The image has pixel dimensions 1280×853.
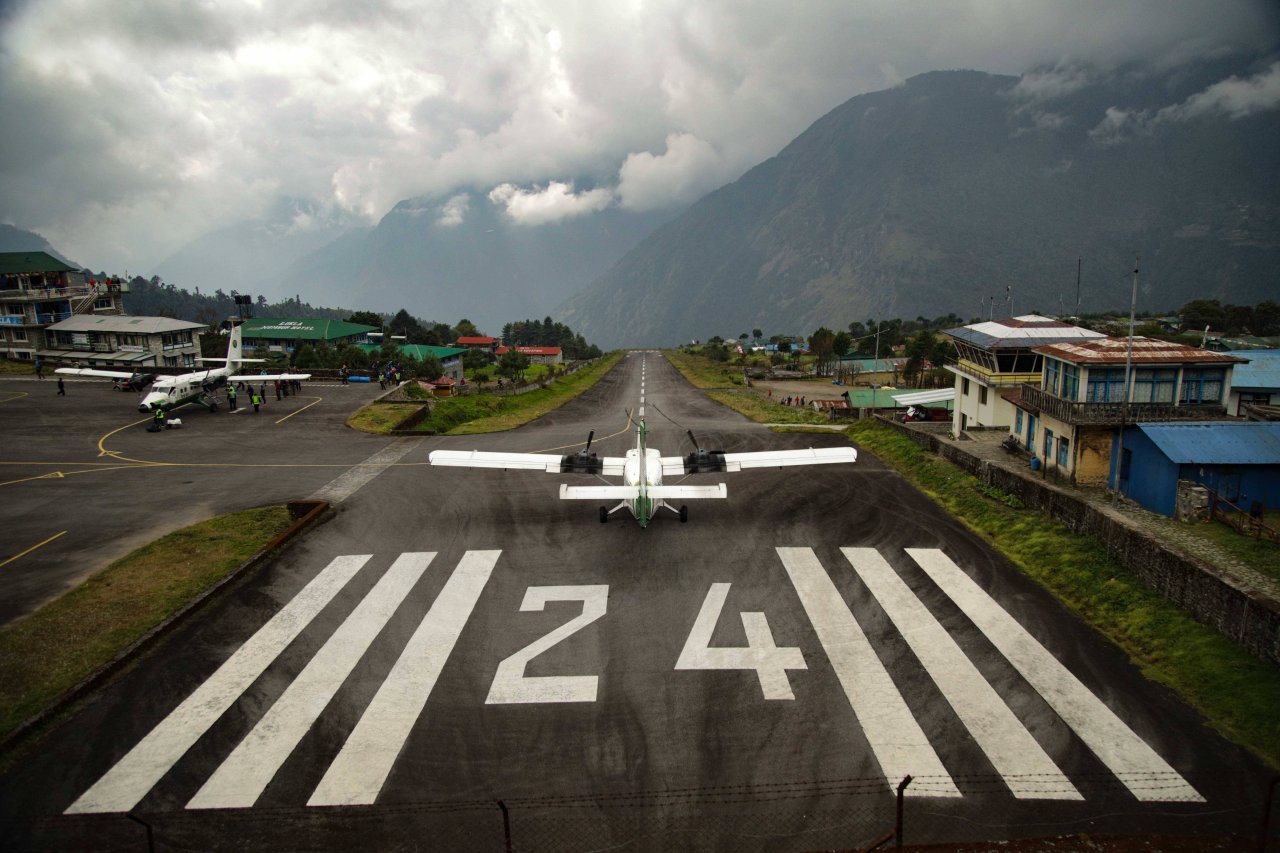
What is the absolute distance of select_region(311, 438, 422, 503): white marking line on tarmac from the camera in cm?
3324

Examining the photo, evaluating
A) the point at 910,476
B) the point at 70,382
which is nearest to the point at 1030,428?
the point at 910,476

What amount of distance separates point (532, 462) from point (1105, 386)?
2786 cm

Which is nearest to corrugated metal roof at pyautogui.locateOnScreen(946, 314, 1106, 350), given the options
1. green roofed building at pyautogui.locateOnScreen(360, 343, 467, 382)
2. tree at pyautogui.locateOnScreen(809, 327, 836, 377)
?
tree at pyautogui.locateOnScreen(809, 327, 836, 377)

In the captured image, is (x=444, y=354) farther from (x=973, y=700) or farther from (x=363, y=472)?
(x=973, y=700)

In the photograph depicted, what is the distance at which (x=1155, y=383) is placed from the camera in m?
31.3

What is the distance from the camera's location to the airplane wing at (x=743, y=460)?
29.0 meters

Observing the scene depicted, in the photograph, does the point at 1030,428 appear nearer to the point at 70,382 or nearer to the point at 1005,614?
the point at 1005,614

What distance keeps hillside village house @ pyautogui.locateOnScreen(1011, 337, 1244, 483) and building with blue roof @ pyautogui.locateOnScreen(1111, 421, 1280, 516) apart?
2.79 metres

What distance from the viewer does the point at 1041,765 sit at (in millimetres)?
14359

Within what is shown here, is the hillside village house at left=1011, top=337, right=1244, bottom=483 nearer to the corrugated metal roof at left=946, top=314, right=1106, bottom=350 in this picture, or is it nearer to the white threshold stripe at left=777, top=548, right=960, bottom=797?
the corrugated metal roof at left=946, top=314, right=1106, bottom=350

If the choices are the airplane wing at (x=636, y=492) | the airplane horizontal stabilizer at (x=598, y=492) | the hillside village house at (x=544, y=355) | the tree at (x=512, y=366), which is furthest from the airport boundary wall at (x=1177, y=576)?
the hillside village house at (x=544, y=355)

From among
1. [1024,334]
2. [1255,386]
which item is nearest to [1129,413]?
[1024,334]

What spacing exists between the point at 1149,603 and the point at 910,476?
1648 cm

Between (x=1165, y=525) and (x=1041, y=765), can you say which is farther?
(x=1165, y=525)
